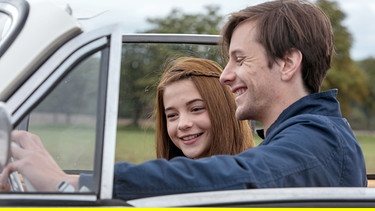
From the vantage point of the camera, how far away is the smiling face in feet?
9.51

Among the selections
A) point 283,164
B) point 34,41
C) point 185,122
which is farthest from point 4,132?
point 185,122

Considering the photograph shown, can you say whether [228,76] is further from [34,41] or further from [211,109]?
[34,41]

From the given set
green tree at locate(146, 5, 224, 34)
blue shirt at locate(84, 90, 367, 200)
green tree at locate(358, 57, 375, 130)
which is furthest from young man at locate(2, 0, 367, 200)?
green tree at locate(358, 57, 375, 130)

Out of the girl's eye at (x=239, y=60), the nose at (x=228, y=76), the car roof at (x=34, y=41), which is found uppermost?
the girl's eye at (x=239, y=60)

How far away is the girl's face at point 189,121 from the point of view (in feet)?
11.7

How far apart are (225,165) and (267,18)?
0.84 meters

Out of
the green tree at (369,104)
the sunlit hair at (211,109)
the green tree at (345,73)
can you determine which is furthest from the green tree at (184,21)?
the sunlit hair at (211,109)

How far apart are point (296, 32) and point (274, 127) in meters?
0.39

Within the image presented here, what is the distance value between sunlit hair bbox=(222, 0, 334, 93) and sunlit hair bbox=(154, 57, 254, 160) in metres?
0.58

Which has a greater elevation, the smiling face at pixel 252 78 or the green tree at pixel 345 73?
the green tree at pixel 345 73

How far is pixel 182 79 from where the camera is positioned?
3709 mm

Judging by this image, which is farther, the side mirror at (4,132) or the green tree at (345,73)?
the green tree at (345,73)

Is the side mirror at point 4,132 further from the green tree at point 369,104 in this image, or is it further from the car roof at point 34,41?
the green tree at point 369,104

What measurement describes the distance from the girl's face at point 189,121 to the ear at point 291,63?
2.48 feet
